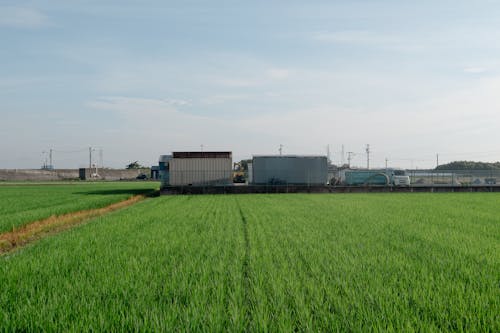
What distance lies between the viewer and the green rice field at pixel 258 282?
14.8ft

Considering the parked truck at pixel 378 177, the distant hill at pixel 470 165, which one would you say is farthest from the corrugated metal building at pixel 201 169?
the distant hill at pixel 470 165

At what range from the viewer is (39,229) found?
1405 centimetres

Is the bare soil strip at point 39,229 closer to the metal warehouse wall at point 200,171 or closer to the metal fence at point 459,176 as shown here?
the metal warehouse wall at point 200,171

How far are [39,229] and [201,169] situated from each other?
22.4 meters

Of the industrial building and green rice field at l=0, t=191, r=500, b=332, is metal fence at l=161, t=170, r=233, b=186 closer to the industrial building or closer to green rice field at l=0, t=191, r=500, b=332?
the industrial building

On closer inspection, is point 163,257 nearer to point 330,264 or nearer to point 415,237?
point 330,264

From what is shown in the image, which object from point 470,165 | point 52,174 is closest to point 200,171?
point 52,174

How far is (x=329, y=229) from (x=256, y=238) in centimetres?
265

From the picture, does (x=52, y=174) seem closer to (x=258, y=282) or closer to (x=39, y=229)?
(x=39, y=229)

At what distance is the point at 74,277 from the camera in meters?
6.53

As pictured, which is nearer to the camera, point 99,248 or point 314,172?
point 99,248

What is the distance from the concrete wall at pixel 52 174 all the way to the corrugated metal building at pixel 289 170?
60980 millimetres

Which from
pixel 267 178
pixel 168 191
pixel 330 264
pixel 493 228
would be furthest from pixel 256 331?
pixel 267 178

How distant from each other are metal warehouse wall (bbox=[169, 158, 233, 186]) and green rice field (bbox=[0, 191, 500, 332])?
24280mm
